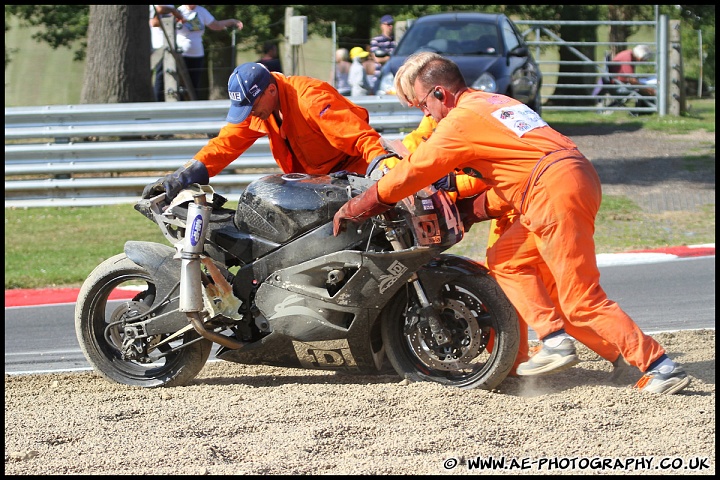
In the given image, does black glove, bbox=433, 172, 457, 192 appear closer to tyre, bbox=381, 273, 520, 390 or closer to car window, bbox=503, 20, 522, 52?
tyre, bbox=381, 273, 520, 390

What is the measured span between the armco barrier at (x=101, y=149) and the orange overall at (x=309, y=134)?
21.8 ft

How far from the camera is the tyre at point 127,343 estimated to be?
18.7ft

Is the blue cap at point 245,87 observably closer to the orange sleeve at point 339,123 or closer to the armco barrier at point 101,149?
the orange sleeve at point 339,123

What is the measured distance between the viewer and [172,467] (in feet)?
13.7

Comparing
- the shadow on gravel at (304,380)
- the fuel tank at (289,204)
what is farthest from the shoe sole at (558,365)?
the fuel tank at (289,204)

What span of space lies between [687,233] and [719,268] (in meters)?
2.17

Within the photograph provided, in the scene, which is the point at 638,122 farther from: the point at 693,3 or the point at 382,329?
the point at 382,329

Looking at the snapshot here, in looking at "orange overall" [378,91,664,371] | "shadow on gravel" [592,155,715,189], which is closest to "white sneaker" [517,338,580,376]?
"orange overall" [378,91,664,371]

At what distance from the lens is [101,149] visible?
42.7ft

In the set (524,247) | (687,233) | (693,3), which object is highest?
(693,3)

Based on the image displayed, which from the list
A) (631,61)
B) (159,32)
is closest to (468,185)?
(159,32)

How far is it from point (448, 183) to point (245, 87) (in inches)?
49.6

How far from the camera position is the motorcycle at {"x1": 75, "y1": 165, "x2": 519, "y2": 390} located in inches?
206

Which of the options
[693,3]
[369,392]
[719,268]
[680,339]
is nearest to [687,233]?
[719,268]
